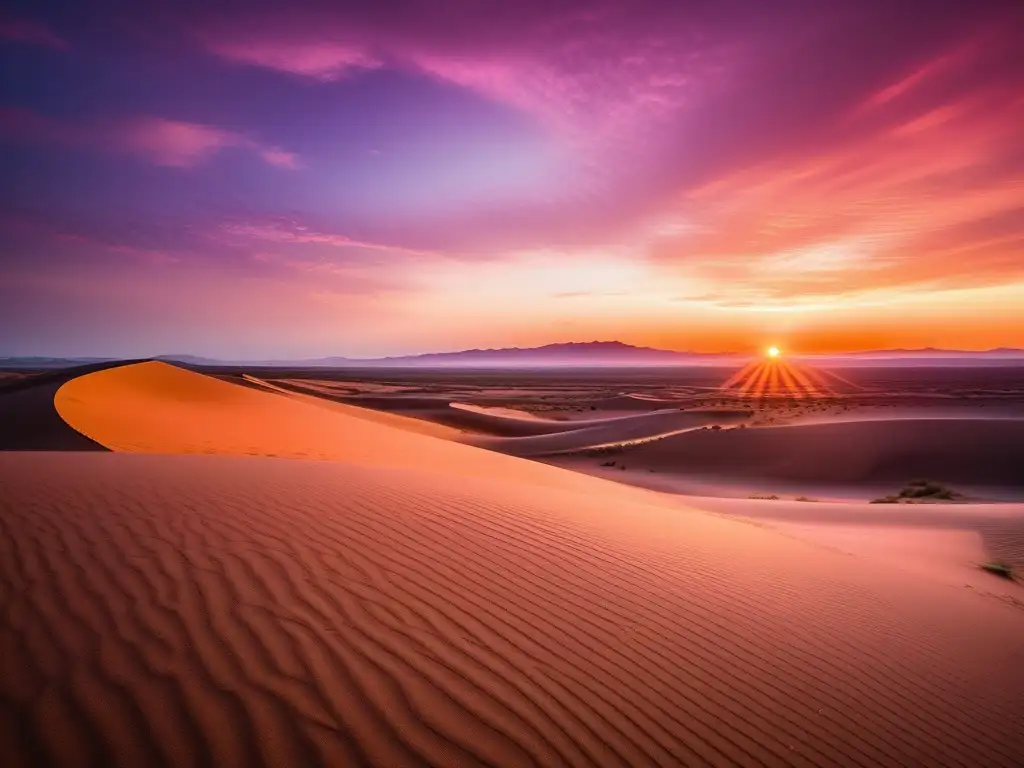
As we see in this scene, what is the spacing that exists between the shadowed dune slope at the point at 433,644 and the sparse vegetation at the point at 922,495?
9910 mm

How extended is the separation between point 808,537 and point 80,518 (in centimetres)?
882

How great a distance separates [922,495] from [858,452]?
4906mm

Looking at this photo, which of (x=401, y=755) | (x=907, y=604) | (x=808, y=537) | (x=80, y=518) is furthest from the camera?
(x=808, y=537)

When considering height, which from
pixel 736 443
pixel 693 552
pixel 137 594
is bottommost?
pixel 736 443

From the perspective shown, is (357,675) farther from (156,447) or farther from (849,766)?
(156,447)

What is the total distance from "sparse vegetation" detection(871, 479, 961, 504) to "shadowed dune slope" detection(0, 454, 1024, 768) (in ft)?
32.5

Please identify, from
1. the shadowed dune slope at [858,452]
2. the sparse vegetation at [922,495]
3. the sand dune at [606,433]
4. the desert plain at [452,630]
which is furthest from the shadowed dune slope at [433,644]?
the sand dune at [606,433]

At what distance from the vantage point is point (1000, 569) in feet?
23.4

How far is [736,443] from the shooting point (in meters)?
21.4

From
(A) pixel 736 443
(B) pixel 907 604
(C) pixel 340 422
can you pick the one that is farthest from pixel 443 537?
(A) pixel 736 443

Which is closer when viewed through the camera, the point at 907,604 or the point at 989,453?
the point at 907,604

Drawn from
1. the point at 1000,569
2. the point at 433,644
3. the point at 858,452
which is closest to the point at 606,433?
the point at 858,452

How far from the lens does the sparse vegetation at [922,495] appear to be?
13867mm

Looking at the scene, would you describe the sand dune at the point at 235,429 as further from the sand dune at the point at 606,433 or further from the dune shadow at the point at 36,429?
the sand dune at the point at 606,433
